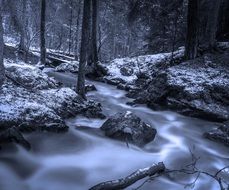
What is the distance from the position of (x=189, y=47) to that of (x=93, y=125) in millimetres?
6977

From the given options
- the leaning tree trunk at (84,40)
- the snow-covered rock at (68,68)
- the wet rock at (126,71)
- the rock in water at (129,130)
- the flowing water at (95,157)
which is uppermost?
the leaning tree trunk at (84,40)

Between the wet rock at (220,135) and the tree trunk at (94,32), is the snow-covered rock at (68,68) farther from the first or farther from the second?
the wet rock at (220,135)

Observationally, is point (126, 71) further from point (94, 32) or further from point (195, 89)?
point (195, 89)

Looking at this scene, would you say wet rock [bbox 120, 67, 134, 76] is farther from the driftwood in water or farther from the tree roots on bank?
the tree roots on bank

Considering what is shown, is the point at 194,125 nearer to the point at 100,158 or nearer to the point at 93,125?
the point at 93,125

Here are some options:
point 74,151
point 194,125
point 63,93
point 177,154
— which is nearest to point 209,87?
point 194,125

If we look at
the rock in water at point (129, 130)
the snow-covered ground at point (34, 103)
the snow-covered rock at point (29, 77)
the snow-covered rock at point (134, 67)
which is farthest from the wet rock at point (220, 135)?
the snow-covered rock at point (134, 67)

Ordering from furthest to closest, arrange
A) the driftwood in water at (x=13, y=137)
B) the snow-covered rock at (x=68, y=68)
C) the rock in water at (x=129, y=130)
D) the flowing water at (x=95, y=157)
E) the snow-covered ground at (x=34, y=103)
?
the snow-covered rock at (x=68, y=68) < the rock in water at (x=129, y=130) < the snow-covered ground at (x=34, y=103) < the driftwood in water at (x=13, y=137) < the flowing water at (x=95, y=157)

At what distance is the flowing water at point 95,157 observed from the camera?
7.40 m

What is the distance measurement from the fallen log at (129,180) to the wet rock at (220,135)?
3.23 meters

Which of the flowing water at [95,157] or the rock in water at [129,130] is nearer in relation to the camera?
the flowing water at [95,157]

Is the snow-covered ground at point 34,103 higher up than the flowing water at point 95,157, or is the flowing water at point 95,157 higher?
the snow-covered ground at point 34,103

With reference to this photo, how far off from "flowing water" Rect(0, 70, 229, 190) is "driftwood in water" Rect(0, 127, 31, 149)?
19 centimetres

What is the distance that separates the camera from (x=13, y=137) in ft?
27.1
